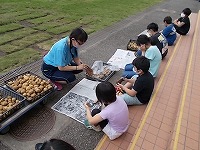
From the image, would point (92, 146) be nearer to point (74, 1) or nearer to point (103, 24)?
point (103, 24)

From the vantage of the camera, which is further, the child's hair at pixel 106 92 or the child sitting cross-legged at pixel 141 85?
the child sitting cross-legged at pixel 141 85

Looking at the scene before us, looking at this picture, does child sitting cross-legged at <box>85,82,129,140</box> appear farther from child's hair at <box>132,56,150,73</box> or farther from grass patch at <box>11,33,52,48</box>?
grass patch at <box>11,33,52,48</box>

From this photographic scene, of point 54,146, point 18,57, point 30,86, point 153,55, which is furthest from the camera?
point 18,57

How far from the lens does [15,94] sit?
3.69 metres

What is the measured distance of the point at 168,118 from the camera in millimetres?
3602

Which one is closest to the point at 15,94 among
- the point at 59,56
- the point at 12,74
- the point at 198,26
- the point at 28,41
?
the point at 59,56

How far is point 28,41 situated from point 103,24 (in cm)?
328

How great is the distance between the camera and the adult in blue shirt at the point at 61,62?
4.09 metres

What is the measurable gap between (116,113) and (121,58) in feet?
10.6

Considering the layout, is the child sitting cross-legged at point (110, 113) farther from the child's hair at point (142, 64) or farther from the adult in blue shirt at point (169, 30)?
the adult in blue shirt at point (169, 30)

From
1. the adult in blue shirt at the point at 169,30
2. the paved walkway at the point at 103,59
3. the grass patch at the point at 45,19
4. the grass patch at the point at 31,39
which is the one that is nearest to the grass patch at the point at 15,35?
the grass patch at the point at 45,19

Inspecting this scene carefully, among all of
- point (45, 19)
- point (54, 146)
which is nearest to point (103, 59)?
point (45, 19)

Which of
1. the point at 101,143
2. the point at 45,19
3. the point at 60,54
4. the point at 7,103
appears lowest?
the point at 101,143

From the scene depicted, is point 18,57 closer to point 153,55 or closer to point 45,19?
point 153,55
